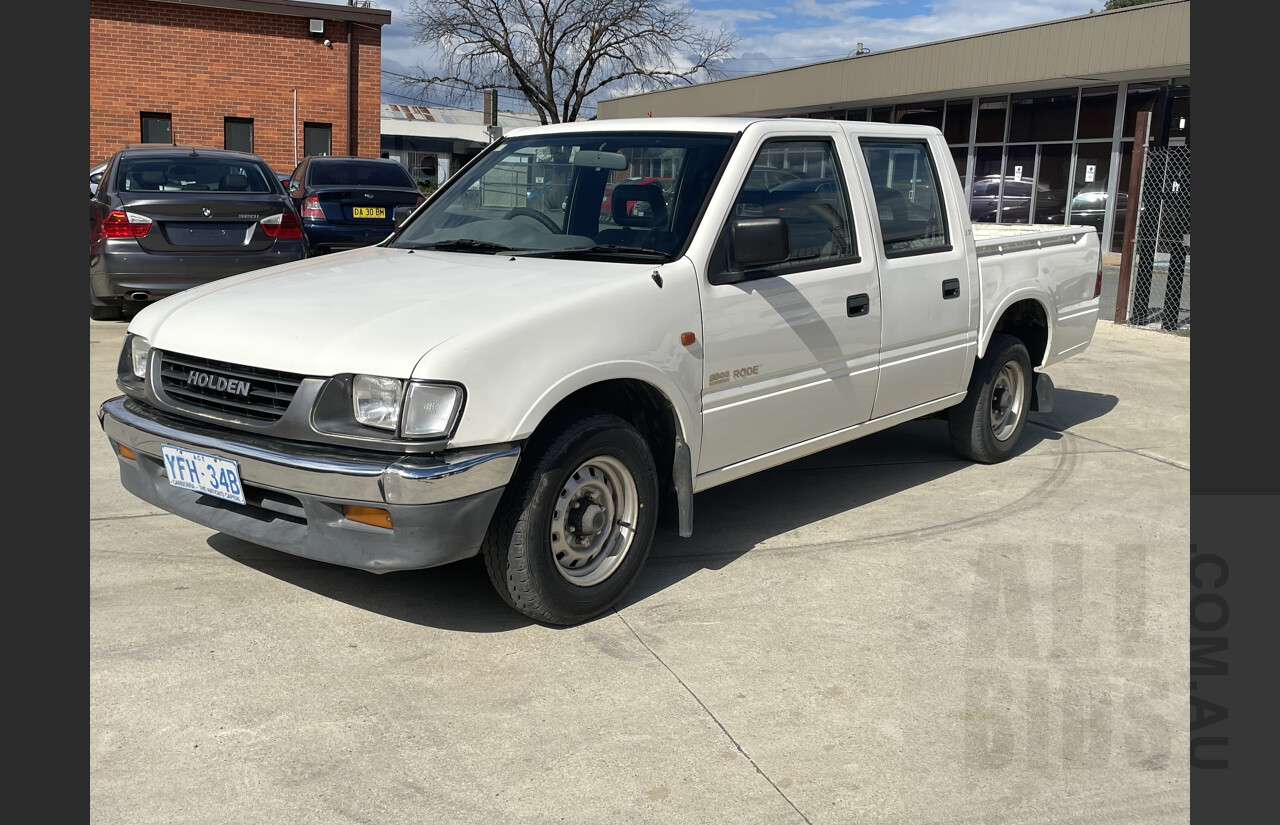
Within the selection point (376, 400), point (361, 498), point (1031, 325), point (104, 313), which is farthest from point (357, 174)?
point (361, 498)

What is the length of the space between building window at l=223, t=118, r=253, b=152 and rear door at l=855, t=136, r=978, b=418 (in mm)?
22058

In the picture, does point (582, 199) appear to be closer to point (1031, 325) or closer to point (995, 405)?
point (995, 405)

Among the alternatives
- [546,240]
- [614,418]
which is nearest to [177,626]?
[614,418]

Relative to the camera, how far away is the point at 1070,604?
14.9ft

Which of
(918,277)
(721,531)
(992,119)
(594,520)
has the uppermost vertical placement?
(992,119)

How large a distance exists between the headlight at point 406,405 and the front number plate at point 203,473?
556 millimetres

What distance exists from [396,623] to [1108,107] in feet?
70.4

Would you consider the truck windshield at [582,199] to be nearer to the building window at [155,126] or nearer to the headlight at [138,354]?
the headlight at [138,354]

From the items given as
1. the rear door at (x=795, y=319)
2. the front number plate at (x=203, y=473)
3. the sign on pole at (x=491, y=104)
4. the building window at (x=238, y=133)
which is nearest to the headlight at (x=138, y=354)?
the front number plate at (x=203, y=473)

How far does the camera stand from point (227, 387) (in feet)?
12.9

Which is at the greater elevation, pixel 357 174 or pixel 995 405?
pixel 357 174

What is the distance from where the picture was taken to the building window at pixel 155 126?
24.5m

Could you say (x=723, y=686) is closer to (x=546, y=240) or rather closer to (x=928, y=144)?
(x=546, y=240)

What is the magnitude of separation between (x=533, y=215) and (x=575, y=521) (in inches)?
59.7
